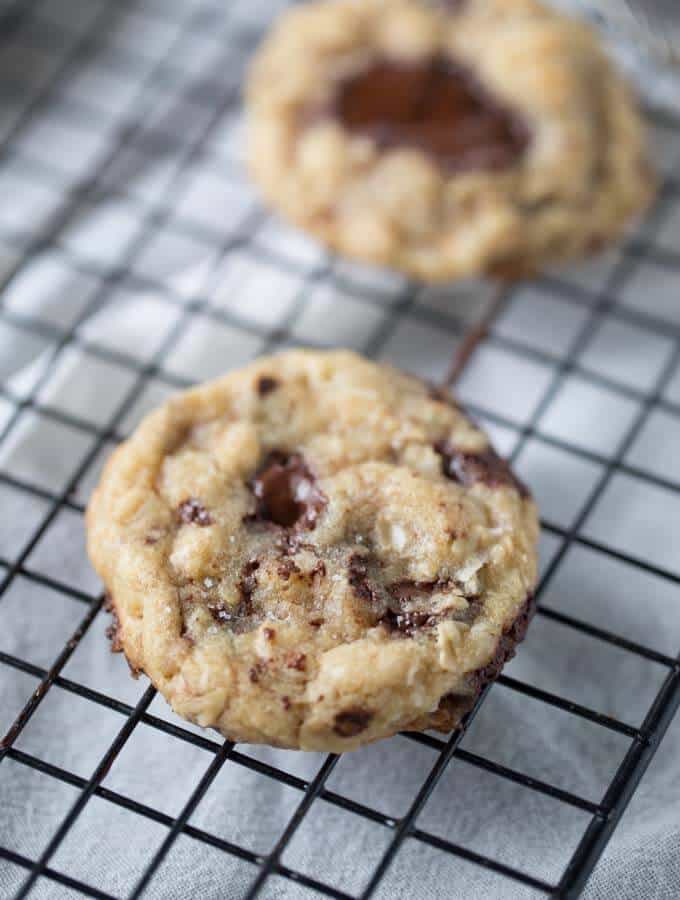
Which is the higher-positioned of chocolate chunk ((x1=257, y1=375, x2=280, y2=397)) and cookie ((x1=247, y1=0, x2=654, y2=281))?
cookie ((x1=247, y1=0, x2=654, y2=281))

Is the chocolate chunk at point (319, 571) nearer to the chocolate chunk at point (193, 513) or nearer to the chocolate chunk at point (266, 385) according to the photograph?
the chocolate chunk at point (193, 513)

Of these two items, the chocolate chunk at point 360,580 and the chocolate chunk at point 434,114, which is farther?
the chocolate chunk at point 434,114

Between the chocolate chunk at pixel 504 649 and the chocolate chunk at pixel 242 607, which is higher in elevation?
the chocolate chunk at pixel 504 649

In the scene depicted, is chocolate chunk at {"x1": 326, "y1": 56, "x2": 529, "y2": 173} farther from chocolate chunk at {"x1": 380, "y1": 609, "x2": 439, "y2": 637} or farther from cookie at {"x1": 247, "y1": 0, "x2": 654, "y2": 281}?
chocolate chunk at {"x1": 380, "y1": 609, "x2": 439, "y2": 637}

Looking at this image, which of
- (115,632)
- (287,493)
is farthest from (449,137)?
(115,632)

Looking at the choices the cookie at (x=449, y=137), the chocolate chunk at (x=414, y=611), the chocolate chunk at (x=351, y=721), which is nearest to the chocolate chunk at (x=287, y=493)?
the chocolate chunk at (x=414, y=611)

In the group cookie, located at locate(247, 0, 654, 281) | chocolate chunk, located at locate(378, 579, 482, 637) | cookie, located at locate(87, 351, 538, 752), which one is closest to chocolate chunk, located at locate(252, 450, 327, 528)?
cookie, located at locate(87, 351, 538, 752)
